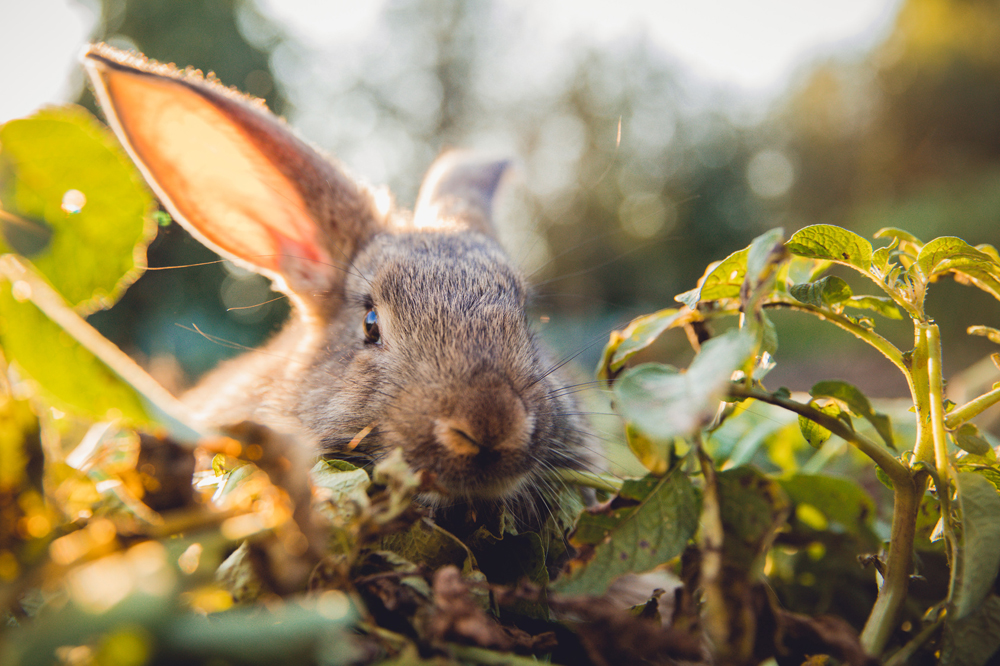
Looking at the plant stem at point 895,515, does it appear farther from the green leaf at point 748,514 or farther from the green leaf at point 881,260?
the green leaf at point 881,260

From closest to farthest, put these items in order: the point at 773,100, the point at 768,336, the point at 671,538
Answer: the point at 671,538 < the point at 768,336 < the point at 773,100

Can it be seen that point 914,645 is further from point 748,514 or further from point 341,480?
point 341,480

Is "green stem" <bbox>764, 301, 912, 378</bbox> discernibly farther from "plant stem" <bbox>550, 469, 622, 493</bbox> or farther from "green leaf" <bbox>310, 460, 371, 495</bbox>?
"green leaf" <bbox>310, 460, 371, 495</bbox>

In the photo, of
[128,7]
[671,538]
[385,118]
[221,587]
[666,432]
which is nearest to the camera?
[666,432]

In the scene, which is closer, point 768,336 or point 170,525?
point 170,525

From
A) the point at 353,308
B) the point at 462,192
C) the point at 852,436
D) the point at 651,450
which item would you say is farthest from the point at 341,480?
the point at 462,192

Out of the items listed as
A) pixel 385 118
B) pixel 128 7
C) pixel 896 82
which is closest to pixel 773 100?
pixel 896 82

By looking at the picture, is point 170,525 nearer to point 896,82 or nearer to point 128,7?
point 128,7

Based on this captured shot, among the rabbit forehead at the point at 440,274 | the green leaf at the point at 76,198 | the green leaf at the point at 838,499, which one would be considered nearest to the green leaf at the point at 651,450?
the green leaf at the point at 838,499
